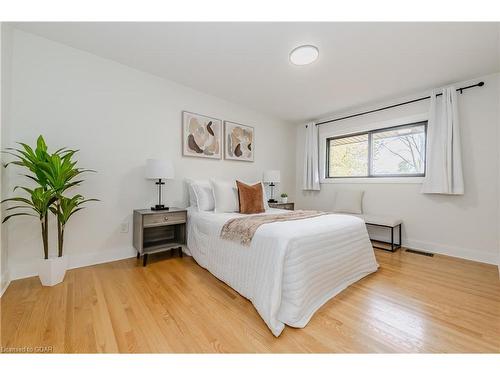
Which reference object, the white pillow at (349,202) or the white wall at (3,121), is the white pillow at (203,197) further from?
the white pillow at (349,202)

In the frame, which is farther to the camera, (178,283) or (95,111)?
(95,111)

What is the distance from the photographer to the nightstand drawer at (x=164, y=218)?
2.41 m

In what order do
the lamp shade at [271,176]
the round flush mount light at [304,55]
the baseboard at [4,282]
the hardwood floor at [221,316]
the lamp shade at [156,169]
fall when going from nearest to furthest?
the hardwood floor at [221,316] → the baseboard at [4,282] → the round flush mount light at [304,55] → the lamp shade at [156,169] → the lamp shade at [271,176]

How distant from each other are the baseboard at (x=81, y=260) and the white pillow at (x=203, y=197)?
40.7 inches

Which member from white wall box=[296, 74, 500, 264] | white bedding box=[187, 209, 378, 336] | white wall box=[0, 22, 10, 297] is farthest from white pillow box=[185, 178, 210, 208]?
white wall box=[296, 74, 500, 264]

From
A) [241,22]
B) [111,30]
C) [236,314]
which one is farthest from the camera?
[111,30]

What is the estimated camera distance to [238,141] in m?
3.71

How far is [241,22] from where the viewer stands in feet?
5.97

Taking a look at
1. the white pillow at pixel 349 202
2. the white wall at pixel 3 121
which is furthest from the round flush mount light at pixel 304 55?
the white wall at pixel 3 121

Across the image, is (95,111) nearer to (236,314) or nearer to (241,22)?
(241,22)

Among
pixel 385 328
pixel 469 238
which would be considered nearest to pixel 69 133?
pixel 385 328

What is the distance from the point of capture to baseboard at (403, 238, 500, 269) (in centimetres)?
259
